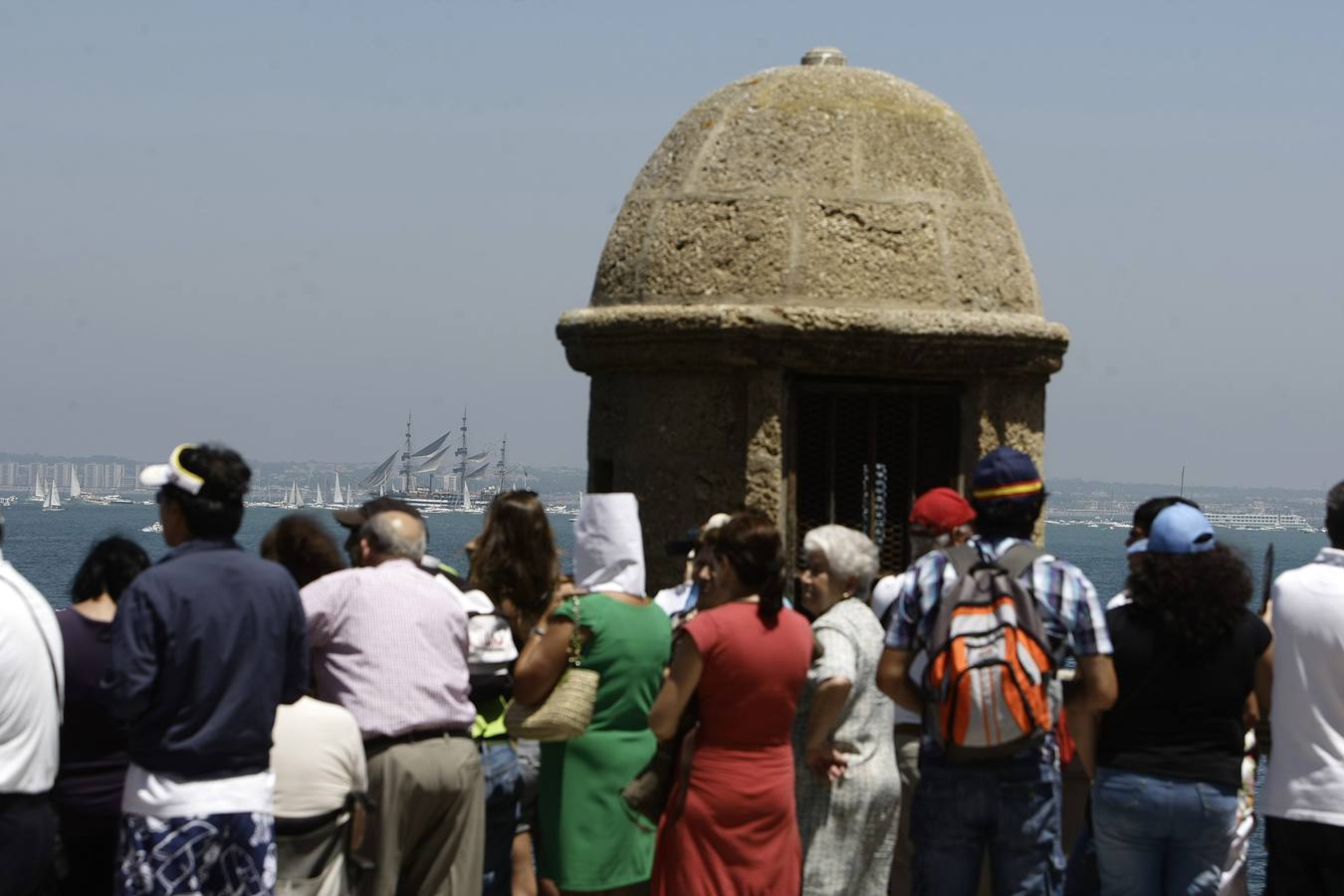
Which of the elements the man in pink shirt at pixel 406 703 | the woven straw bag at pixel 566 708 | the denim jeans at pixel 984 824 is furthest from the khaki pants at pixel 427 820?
the denim jeans at pixel 984 824

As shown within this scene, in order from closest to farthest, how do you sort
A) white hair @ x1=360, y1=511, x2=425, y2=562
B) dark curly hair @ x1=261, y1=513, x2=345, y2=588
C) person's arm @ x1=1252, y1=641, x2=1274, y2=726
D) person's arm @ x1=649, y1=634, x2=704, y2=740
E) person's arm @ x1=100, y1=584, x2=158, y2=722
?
person's arm @ x1=100, y1=584, x2=158, y2=722 < person's arm @ x1=649, y1=634, x2=704, y2=740 < person's arm @ x1=1252, y1=641, x2=1274, y2=726 < white hair @ x1=360, y1=511, x2=425, y2=562 < dark curly hair @ x1=261, y1=513, x2=345, y2=588

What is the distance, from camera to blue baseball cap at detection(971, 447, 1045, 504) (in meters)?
5.53

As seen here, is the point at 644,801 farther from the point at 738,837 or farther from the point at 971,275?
the point at 971,275

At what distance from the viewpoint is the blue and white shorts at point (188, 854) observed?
499cm

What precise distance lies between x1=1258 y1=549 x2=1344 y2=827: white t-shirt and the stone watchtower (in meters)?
2.77

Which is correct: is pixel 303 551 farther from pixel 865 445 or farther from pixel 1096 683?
pixel 865 445

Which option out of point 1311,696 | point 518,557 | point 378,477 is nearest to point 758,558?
point 518,557

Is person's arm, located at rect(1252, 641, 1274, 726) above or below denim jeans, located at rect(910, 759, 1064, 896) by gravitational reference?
above

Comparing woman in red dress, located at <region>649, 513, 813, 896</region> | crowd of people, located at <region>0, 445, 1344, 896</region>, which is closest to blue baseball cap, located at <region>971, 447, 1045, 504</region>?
crowd of people, located at <region>0, 445, 1344, 896</region>

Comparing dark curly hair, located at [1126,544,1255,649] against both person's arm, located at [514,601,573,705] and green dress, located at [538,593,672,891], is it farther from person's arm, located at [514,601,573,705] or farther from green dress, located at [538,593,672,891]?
person's arm, located at [514,601,573,705]

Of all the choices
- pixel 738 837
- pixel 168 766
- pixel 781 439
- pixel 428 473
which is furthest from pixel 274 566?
pixel 428 473

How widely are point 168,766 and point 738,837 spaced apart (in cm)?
162

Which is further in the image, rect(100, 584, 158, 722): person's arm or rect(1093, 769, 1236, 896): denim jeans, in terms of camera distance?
rect(1093, 769, 1236, 896): denim jeans

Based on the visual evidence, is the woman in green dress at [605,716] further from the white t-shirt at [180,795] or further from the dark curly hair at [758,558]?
the white t-shirt at [180,795]
